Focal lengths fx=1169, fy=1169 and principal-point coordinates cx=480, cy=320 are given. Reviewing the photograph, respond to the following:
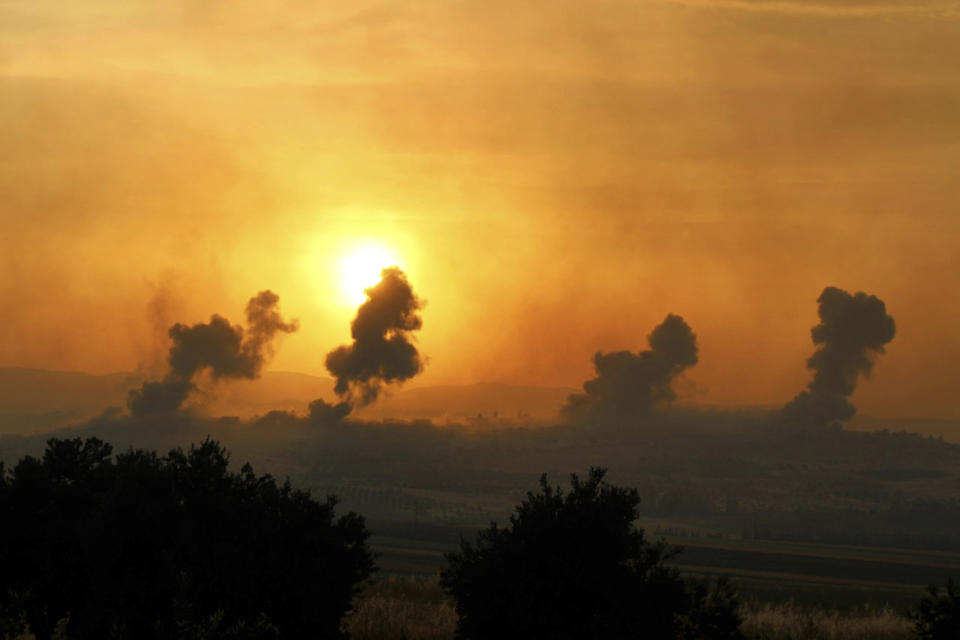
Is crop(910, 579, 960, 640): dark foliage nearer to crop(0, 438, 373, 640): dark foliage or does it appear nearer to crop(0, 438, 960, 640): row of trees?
crop(0, 438, 960, 640): row of trees

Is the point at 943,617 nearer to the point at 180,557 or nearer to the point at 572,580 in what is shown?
the point at 572,580

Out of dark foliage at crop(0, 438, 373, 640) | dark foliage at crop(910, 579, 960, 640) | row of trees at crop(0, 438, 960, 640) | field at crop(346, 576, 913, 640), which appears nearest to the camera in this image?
dark foliage at crop(0, 438, 373, 640)

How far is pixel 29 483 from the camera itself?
124ft

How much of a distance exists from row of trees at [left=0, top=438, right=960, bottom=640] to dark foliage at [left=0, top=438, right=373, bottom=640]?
0.13 feet

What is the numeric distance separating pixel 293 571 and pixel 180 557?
299 centimetres

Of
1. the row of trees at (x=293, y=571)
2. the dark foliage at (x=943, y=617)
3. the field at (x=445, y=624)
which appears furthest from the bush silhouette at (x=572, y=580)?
the field at (x=445, y=624)

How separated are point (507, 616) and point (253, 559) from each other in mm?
A: 6793

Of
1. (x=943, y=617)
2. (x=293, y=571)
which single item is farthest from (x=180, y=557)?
(x=943, y=617)

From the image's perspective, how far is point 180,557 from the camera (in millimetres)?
30703

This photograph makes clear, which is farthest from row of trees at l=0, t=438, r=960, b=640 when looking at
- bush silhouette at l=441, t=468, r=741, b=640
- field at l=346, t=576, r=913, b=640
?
field at l=346, t=576, r=913, b=640

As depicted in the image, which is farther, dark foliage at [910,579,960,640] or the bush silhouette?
dark foliage at [910,579,960,640]

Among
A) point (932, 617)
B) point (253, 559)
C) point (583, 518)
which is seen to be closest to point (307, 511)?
point (253, 559)

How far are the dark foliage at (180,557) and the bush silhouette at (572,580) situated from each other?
13.2ft

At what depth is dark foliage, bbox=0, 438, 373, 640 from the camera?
98.6 feet
